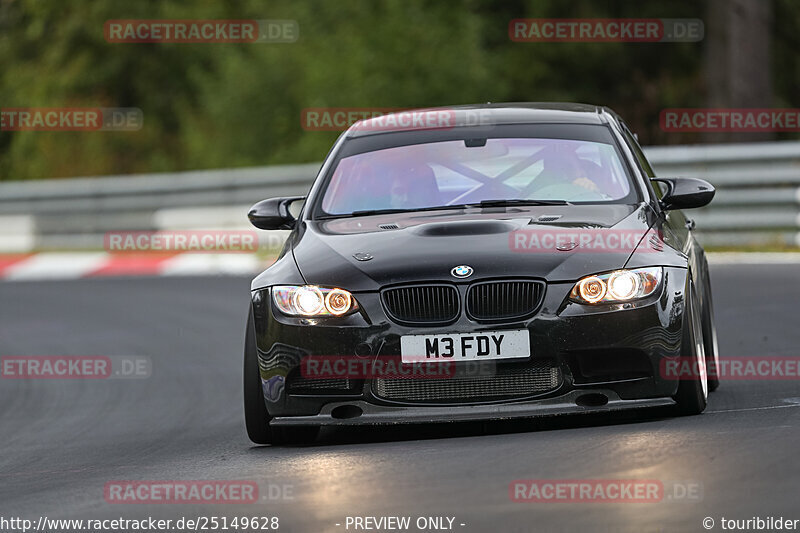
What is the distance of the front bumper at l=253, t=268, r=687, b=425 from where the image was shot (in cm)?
708

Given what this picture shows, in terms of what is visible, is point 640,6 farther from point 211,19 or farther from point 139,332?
point 139,332

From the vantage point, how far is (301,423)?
738cm

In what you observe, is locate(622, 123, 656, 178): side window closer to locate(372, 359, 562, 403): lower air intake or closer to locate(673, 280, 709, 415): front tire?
locate(673, 280, 709, 415): front tire

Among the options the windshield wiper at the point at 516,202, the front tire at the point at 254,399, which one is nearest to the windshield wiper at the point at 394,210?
the windshield wiper at the point at 516,202

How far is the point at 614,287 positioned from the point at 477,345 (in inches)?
24.8

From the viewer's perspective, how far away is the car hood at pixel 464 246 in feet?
23.6

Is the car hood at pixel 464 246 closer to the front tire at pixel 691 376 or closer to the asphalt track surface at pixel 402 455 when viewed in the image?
the front tire at pixel 691 376

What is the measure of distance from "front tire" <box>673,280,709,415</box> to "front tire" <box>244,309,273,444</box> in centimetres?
181

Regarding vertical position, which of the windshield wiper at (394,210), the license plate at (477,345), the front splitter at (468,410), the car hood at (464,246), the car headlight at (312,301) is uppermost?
the windshield wiper at (394,210)

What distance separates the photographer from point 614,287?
23.5ft

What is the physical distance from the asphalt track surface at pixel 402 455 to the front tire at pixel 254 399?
0.10 metres

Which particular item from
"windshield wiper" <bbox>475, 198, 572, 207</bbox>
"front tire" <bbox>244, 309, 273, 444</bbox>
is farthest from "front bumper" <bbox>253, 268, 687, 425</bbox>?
"windshield wiper" <bbox>475, 198, 572, 207</bbox>

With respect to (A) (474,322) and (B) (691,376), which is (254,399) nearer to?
(A) (474,322)

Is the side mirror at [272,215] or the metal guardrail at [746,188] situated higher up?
the metal guardrail at [746,188]
